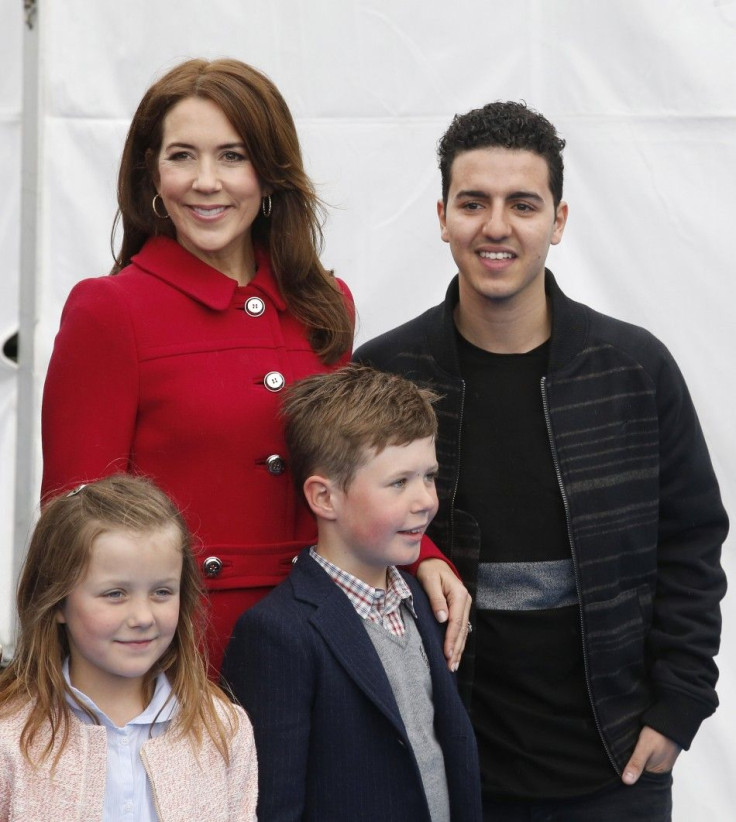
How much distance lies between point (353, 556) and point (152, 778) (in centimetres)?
45

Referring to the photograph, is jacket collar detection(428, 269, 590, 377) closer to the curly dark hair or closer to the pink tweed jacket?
the curly dark hair

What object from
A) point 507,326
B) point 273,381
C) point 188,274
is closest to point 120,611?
point 273,381

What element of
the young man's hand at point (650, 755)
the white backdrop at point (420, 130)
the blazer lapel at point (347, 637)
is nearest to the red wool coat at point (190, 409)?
the blazer lapel at point (347, 637)

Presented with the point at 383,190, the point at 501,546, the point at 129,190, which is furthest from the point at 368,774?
the point at 383,190

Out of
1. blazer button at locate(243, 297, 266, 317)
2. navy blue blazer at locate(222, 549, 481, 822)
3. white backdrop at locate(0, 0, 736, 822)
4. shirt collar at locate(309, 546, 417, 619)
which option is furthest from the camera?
white backdrop at locate(0, 0, 736, 822)

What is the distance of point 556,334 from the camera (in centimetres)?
212

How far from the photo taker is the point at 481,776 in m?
2.10

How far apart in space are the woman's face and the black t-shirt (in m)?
0.54

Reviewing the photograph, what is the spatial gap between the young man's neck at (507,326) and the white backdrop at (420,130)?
2.39 feet

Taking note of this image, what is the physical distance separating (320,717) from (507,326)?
726 mm

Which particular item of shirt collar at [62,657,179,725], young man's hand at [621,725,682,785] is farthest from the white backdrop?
shirt collar at [62,657,179,725]

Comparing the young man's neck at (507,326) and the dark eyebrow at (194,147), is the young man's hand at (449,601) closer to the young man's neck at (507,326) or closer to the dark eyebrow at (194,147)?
the young man's neck at (507,326)

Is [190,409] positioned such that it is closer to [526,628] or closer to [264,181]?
[264,181]

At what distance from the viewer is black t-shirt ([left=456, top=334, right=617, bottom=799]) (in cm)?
207
